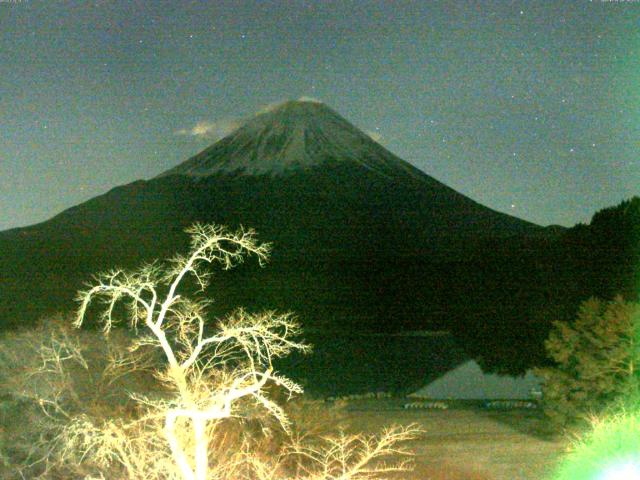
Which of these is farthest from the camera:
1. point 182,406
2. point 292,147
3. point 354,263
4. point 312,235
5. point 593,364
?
point 292,147

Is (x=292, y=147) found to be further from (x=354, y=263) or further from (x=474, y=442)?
(x=474, y=442)

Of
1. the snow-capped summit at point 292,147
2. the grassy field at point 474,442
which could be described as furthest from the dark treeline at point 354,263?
the grassy field at point 474,442

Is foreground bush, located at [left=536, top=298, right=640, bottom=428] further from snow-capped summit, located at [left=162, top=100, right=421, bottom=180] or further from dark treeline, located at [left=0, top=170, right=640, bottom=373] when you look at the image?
snow-capped summit, located at [left=162, top=100, right=421, bottom=180]

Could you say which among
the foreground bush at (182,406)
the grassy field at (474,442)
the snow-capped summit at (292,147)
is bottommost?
the grassy field at (474,442)

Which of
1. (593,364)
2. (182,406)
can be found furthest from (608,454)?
(182,406)

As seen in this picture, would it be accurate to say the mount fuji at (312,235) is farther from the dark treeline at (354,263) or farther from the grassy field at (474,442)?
the grassy field at (474,442)
